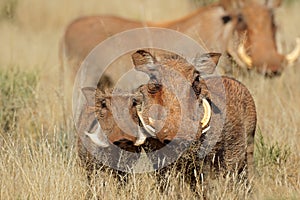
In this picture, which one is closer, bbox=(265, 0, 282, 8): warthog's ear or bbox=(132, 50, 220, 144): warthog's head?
bbox=(132, 50, 220, 144): warthog's head

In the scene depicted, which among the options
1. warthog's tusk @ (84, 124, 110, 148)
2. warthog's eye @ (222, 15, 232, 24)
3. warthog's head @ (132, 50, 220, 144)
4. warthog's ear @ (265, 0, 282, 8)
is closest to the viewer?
warthog's head @ (132, 50, 220, 144)

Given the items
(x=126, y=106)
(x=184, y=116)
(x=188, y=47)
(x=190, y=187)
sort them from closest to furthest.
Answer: (x=184, y=116)
(x=126, y=106)
(x=190, y=187)
(x=188, y=47)

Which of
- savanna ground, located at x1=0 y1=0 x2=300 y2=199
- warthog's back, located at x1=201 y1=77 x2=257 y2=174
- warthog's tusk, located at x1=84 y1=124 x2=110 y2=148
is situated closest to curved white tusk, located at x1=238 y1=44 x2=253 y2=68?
savanna ground, located at x1=0 y1=0 x2=300 y2=199

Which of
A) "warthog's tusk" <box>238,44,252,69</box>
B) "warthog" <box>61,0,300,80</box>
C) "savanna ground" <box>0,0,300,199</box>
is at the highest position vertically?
"warthog" <box>61,0,300,80</box>

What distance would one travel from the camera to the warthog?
7.06 m

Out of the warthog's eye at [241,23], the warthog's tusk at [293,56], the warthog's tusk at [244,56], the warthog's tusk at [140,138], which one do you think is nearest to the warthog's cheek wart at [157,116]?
the warthog's tusk at [140,138]

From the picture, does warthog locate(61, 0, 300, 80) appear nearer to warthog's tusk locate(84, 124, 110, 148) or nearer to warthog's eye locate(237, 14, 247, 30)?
warthog's eye locate(237, 14, 247, 30)

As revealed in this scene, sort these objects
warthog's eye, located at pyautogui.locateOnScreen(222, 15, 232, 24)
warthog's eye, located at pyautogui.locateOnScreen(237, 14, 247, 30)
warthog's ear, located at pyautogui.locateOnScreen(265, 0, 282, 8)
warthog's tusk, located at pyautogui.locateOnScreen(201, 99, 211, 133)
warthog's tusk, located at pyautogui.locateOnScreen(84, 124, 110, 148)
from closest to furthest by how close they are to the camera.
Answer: warthog's tusk, located at pyautogui.locateOnScreen(201, 99, 211, 133), warthog's tusk, located at pyautogui.locateOnScreen(84, 124, 110, 148), warthog's eye, located at pyautogui.locateOnScreen(237, 14, 247, 30), warthog's eye, located at pyautogui.locateOnScreen(222, 15, 232, 24), warthog's ear, located at pyautogui.locateOnScreen(265, 0, 282, 8)

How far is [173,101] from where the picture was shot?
3875 millimetres

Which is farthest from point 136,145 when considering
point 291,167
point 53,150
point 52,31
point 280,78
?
point 52,31

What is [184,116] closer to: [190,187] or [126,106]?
[126,106]

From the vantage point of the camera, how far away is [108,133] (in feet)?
13.6

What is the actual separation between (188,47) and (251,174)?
71.5 inches

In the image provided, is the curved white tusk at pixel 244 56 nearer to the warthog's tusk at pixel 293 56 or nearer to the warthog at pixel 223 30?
the warthog at pixel 223 30
